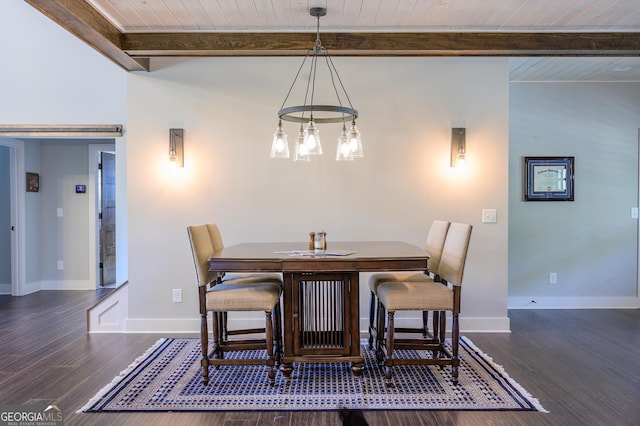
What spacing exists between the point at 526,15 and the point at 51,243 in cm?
611

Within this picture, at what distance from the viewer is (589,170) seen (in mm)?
4605

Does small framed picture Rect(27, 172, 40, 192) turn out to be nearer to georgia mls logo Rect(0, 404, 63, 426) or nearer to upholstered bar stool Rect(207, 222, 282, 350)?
upholstered bar stool Rect(207, 222, 282, 350)

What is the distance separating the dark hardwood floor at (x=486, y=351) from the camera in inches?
88.2

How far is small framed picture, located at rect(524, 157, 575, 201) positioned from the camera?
4.56 m

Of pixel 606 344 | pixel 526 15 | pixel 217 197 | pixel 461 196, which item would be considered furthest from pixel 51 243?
pixel 606 344

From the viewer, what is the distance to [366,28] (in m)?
3.36

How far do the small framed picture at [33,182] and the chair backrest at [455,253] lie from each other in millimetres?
A: 5344

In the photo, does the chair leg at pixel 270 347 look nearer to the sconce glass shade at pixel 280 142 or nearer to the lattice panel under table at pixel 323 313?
the lattice panel under table at pixel 323 313

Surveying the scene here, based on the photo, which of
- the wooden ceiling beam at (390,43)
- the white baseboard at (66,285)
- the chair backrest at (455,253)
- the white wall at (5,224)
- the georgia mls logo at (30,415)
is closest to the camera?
the georgia mls logo at (30,415)

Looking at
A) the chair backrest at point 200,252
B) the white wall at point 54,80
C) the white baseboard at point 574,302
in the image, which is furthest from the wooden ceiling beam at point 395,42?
the white baseboard at point 574,302

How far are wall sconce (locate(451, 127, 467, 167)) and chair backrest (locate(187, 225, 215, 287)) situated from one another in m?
2.31

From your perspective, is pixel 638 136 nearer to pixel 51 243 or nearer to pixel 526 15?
pixel 526 15

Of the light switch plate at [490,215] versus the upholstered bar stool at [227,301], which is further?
the light switch plate at [490,215]

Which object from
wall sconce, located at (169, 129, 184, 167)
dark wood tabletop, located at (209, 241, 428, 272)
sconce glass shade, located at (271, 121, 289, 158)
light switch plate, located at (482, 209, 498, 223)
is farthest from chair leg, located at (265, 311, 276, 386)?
light switch plate, located at (482, 209, 498, 223)
